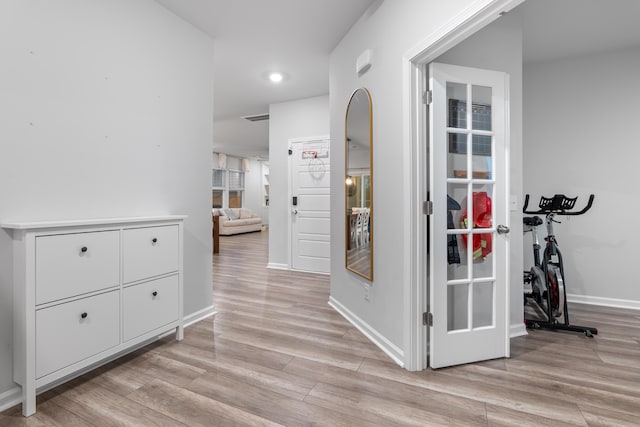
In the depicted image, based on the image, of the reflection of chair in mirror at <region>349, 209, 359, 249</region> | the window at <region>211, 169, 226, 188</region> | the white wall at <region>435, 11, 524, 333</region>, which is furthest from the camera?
the window at <region>211, 169, 226, 188</region>

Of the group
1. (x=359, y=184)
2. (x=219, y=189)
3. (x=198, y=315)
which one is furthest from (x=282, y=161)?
(x=219, y=189)

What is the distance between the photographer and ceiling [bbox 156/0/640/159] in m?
2.48

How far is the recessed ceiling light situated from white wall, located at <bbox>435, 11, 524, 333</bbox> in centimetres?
225

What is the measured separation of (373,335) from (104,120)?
2427 mm

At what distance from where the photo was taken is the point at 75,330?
169 centimetres

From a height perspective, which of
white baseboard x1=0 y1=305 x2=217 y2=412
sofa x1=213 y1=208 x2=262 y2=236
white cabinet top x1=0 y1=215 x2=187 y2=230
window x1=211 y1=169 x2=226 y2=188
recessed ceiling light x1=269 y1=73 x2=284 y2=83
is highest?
recessed ceiling light x1=269 y1=73 x2=284 y2=83

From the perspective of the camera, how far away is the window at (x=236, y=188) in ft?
36.7

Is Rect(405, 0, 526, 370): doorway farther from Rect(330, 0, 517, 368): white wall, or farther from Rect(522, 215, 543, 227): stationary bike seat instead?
Rect(522, 215, 543, 227): stationary bike seat

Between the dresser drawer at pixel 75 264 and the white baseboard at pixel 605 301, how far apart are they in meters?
4.28

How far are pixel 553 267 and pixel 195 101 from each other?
345cm

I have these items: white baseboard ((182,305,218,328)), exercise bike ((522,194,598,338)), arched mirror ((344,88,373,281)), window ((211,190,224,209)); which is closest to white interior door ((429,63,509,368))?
arched mirror ((344,88,373,281))

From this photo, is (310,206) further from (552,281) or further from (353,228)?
(552,281)

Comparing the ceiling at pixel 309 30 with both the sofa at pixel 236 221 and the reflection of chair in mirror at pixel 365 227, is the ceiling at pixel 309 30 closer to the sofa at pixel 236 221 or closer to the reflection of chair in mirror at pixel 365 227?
the reflection of chair in mirror at pixel 365 227

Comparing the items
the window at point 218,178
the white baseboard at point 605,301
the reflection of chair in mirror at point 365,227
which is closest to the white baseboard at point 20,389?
the reflection of chair in mirror at point 365,227
